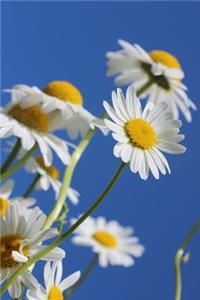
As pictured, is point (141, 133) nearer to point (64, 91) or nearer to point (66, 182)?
point (66, 182)

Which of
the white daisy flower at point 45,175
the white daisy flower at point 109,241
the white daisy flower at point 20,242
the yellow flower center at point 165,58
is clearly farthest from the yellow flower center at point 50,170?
the white daisy flower at point 109,241

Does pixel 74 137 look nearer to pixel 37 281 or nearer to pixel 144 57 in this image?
pixel 144 57

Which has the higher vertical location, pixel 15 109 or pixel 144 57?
pixel 144 57

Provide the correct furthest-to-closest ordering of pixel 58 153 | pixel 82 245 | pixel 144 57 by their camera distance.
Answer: pixel 82 245, pixel 144 57, pixel 58 153

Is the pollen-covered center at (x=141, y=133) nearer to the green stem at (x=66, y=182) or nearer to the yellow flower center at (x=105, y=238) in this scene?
the green stem at (x=66, y=182)

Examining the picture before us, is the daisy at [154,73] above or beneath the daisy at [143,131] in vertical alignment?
above

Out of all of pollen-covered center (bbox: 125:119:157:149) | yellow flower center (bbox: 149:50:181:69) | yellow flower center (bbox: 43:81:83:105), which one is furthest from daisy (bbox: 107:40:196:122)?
pollen-covered center (bbox: 125:119:157:149)

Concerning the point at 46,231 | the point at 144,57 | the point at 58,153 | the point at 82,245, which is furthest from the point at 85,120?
the point at 82,245
